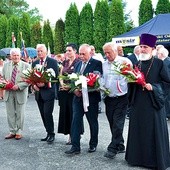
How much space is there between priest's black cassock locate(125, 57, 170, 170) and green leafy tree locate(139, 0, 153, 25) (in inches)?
664

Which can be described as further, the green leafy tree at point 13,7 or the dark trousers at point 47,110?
the green leafy tree at point 13,7

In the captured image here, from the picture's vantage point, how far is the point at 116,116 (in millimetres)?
6605

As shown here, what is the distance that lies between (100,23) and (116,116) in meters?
18.5

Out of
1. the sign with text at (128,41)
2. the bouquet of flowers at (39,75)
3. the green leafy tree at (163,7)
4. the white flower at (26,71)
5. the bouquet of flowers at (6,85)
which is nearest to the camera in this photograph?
the bouquet of flowers at (39,75)

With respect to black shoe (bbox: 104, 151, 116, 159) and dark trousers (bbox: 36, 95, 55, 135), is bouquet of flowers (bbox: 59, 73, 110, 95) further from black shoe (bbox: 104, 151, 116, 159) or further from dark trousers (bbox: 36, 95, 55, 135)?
dark trousers (bbox: 36, 95, 55, 135)

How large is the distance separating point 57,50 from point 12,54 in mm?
20267

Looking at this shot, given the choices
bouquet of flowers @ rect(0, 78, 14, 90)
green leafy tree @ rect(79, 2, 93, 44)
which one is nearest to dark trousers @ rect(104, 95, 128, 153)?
bouquet of flowers @ rect(0, 78, 14, 90)

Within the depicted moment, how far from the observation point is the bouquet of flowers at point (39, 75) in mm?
7445

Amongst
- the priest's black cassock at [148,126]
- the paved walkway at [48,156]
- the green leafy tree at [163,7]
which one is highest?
the green leafy tree at [163,7]

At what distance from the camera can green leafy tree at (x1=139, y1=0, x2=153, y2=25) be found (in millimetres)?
22422

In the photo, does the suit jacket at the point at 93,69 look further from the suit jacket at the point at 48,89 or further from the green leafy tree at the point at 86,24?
the green leafy tree at the point at 86,24

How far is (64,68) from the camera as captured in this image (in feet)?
25.5

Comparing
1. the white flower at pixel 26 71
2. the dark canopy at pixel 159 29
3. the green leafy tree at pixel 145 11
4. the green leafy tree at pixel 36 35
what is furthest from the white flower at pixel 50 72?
the green leafy tree at pixel 36 35

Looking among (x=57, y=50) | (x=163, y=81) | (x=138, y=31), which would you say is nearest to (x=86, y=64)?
(x=163, y=81)
